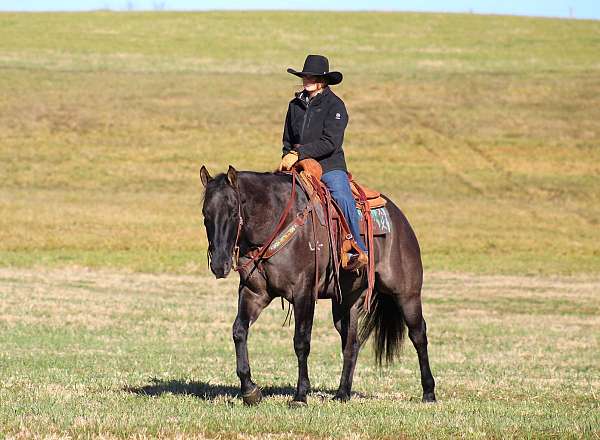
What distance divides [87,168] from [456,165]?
15.2 meters

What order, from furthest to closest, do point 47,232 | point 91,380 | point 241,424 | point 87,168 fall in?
point 87,168 < point 47,232 < point 91,380 < point 241,424

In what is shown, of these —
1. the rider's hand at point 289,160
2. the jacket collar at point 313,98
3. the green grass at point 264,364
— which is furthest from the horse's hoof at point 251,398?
the jacket collar at point 313,98

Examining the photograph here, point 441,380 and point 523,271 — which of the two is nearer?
point 441,380

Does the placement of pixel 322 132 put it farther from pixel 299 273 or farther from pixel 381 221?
pixel 299 273

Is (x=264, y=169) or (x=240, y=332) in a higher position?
(x=264, y=169)

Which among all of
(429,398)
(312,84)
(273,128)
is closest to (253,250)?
(312,84)

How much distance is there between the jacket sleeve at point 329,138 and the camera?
34.6 ft

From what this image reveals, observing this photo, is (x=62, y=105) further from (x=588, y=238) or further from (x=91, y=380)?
(x=91, y=380)

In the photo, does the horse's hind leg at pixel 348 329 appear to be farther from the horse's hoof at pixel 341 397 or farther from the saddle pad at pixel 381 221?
the saddle pad at pixel 381 221

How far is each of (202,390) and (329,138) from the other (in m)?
2.93

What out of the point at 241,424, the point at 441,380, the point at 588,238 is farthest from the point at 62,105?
the point at 241,424

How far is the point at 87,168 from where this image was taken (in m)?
44.7

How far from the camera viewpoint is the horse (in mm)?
9453

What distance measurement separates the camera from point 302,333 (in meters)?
10.2
